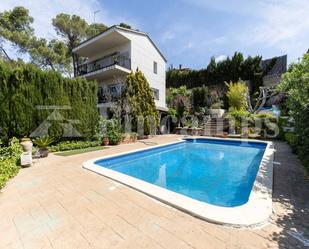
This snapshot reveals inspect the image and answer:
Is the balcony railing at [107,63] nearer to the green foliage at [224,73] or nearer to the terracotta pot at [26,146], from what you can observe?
the terracotta pot at [26,146]

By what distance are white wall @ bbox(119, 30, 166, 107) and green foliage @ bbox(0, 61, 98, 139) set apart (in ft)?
25.4

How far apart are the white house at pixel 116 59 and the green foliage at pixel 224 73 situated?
39.5 ft

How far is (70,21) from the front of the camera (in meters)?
27.0

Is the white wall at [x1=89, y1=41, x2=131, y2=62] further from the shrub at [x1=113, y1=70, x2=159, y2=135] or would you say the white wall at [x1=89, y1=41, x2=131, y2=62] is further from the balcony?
the shrub at [x1=113, y1=70, x2=159, y2=135]

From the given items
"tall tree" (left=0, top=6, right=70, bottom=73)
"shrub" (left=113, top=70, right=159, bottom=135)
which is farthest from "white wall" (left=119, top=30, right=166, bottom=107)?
→ "tall tree" (left=0, top=6, right=70, bottom=73)

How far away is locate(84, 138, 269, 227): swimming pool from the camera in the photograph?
6129mm

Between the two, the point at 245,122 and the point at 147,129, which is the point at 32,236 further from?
the point at 245,122

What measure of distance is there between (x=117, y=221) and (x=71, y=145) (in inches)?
402

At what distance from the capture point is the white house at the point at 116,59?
63.0 feet

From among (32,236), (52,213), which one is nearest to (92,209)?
(52,213)

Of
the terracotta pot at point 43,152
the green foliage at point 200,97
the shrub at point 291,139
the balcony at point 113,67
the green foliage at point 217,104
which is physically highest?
the balcony at point 113,67

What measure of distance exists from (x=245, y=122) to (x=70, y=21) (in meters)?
26.4

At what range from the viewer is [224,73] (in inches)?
1232

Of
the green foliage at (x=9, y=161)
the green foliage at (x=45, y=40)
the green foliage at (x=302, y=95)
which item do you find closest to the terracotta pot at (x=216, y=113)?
the green foliage at (x=302, y=95)
